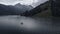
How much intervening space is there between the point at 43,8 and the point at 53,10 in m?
3.11

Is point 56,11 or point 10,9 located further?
point 10,9

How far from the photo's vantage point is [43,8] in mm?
13094

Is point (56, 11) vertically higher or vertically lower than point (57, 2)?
lower

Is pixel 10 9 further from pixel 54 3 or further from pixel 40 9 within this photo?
pixel 54 3

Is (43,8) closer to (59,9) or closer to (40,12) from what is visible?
(40,12)

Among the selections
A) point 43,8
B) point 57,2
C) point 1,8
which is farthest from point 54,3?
point 1,8

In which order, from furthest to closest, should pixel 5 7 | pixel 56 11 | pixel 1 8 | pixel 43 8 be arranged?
1. pixel 5 7
2. pixel 1 8
3. pixel 43 8
4. pixel 56 11

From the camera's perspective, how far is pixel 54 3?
1005cm

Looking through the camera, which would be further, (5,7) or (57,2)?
(5,7)

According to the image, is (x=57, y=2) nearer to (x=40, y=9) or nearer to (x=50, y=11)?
(x=50, y=11)

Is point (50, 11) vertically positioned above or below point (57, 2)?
below

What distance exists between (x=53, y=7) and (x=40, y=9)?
3459mm

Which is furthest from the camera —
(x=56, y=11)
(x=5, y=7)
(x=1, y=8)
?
(x=5, y=7)

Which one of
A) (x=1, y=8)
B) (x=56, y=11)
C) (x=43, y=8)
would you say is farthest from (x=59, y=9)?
(x=1, y=8)
